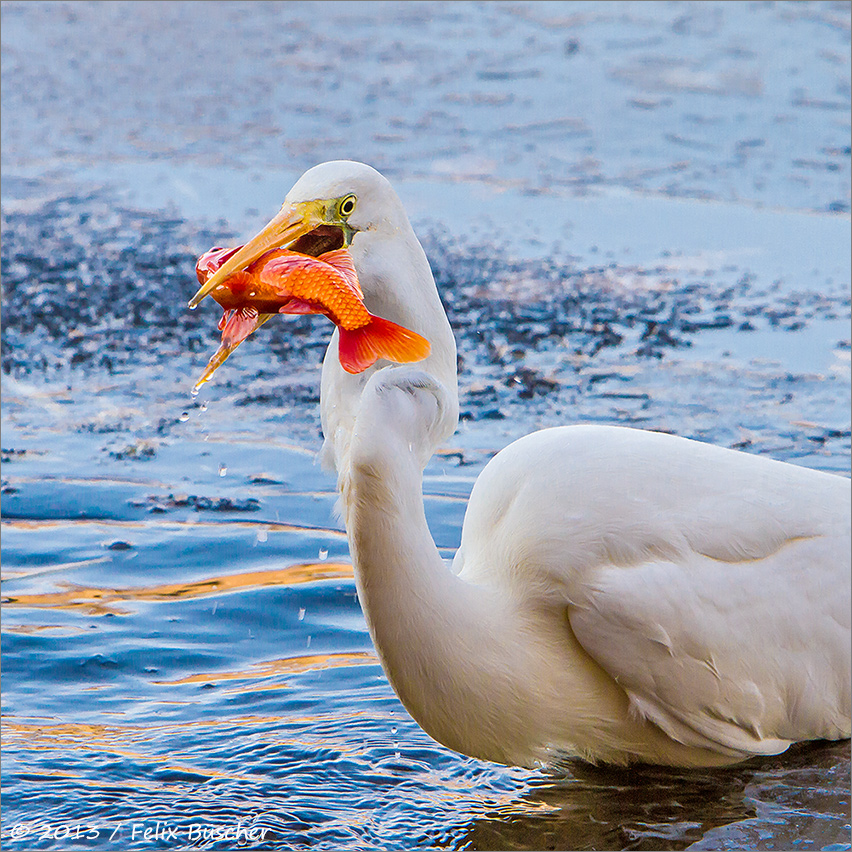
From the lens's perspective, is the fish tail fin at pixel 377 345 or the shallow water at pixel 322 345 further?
the shallow water at pixel 322 345

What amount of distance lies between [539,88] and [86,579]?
6149mm

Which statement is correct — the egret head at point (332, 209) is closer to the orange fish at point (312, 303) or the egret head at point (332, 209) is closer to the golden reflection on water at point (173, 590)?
the orange fish at point (312, 303)

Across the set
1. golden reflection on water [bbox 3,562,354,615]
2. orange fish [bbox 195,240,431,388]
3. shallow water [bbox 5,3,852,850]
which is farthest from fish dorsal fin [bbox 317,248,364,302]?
golden reflection on water [bbox 3,562,354,615]

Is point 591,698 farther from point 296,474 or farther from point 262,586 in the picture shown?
point 296,474

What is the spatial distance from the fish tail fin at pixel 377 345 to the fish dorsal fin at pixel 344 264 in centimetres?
6

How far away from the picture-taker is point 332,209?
2.68 meters

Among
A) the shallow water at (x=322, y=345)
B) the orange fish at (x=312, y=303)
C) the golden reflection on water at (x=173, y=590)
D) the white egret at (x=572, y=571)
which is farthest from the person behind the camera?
the golden reflection on water at (x=173, y=590)

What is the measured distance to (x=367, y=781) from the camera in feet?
10.1

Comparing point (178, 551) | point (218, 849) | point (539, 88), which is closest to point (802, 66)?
point (539, 88)

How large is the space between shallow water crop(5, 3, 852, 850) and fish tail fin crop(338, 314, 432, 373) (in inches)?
15.0

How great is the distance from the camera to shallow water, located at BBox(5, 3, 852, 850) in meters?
3.07

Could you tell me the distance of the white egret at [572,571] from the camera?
2.65m

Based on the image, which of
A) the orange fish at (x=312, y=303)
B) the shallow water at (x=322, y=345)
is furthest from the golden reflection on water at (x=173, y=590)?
the orange fish at (x=312, y=303)

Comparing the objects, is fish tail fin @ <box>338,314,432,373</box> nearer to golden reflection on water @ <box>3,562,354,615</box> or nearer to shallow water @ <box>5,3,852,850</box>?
shallow water @ <box>5,3,852,850</box>
